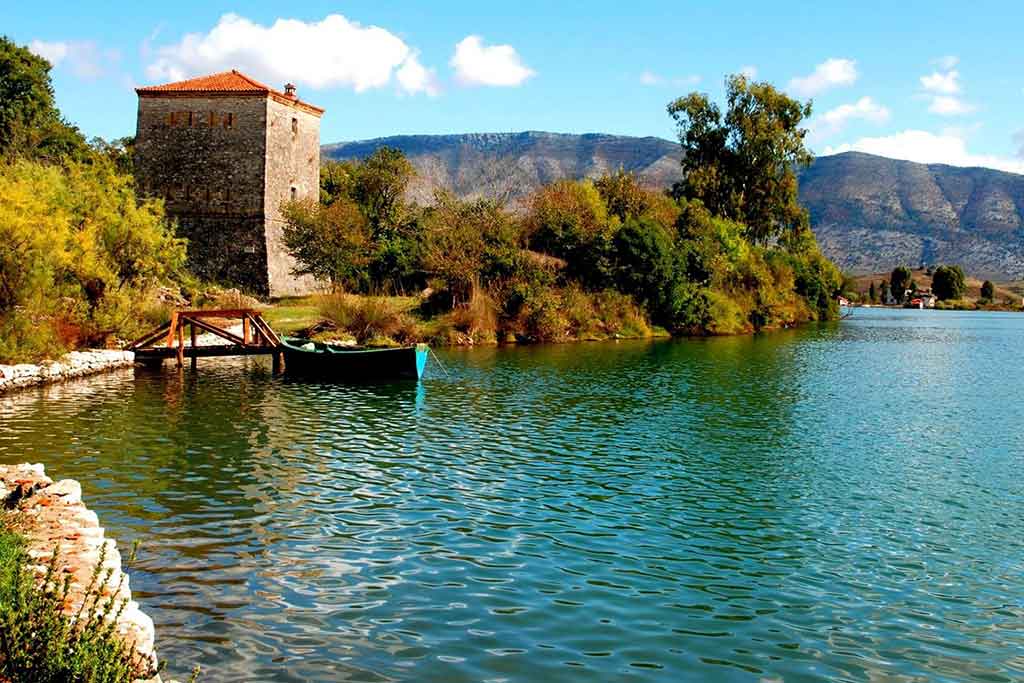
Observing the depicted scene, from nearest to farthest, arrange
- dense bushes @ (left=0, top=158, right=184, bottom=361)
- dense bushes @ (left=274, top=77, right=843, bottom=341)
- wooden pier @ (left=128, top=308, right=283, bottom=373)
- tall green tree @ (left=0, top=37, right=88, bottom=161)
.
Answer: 1. dense bushes @ (left=0, top=158, right=184, bottom=361)
2. wooden pier @ (left=128, top=308, right=283, bottom=373)
3. dense bushes @ (left=274, top=77, right=843, bottom=341)
4. tall green tree @ (left=0, top=37, right=88, bottom=161)

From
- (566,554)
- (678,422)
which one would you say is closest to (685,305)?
(678,422)

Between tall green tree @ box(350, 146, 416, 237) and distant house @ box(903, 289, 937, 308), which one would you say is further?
distant house @ box(903, 289, 937, 308)

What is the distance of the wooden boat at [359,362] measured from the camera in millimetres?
24797

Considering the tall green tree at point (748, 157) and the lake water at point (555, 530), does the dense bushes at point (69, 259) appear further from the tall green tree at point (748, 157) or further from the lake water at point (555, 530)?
the tall green tree at point (748, 157)

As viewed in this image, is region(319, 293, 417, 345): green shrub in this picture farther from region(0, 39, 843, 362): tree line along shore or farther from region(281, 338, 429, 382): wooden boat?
region(281, 338, 429, 382): wooden boat

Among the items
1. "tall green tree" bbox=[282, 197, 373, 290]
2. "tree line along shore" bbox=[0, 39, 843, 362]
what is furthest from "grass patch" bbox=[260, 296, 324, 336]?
"tall green tree" bbox=[282, 197, 373, 290]

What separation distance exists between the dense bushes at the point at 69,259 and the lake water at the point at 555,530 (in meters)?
2.94

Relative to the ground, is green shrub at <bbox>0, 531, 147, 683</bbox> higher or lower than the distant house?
lower

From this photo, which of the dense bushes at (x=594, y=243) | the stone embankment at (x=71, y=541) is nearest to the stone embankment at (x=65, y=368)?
the stone embankment at (x=71, y=541)

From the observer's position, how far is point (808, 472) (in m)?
13.7

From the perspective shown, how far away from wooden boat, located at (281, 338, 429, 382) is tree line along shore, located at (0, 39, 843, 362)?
6.40 m

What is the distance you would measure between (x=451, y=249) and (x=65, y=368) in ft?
66.4

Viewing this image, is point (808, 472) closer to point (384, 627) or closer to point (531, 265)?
point (384, 627)

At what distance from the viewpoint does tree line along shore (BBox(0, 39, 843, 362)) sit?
26.2 meters
